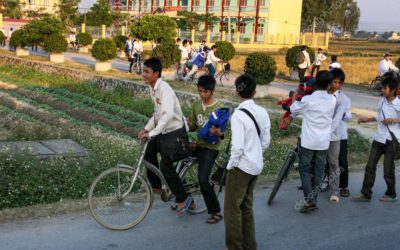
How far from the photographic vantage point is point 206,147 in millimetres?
5090

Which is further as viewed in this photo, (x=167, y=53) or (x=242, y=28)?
(x=242, y=28)

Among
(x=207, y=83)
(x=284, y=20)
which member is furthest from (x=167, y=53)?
(x=284, y=20)

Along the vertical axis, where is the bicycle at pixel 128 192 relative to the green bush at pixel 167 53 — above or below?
below

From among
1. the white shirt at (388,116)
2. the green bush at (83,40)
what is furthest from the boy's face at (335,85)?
the green bush at (83,40)

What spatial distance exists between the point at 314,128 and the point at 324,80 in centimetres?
55

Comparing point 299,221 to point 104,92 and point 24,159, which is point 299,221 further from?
point 104,92

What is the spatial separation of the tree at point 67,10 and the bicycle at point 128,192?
1956 inches

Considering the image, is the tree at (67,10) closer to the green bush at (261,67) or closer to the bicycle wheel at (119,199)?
the green bush at (261,67)

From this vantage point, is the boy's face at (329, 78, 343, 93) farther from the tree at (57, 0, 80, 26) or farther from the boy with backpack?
the tree at (57, 0, 80, 26)

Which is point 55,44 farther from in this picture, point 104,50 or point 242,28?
point 242,28

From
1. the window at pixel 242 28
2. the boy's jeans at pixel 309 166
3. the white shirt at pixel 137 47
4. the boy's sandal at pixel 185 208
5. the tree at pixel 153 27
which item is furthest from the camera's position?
the window at pixel 242 28

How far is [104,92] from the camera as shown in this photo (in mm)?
15117

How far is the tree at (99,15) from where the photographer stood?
2087 inches

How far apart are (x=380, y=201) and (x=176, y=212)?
2.72 meters
